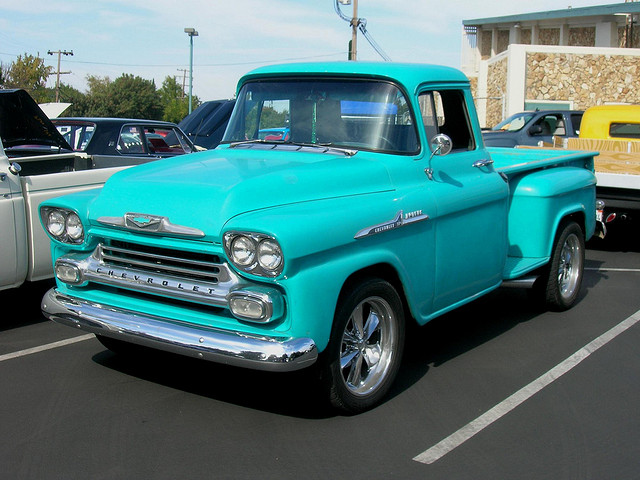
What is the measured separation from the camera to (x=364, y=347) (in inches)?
171

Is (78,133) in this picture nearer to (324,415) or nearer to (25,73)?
(324,415)

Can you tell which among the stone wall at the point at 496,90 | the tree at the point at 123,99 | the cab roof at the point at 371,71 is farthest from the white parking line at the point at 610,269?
the tree at the point at 123,99

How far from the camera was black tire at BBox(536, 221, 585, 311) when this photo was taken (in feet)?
21.0

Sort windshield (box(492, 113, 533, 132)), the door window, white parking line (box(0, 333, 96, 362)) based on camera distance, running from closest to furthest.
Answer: the door window → white parking line (box(0, 333, 96, 362)) → windshield (box(492, 113, 533, 132))

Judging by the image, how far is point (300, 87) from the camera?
16.8ft

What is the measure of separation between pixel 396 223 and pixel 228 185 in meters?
0.99

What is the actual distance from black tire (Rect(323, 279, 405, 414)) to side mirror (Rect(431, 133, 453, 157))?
103 cm

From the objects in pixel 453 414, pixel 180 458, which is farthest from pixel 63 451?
pixel 453 414

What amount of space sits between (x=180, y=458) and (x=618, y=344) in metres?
3.61

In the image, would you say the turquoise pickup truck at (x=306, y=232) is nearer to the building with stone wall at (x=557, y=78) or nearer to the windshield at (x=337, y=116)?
the windshield at (x=337, y=116)

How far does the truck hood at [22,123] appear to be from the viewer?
706 cm

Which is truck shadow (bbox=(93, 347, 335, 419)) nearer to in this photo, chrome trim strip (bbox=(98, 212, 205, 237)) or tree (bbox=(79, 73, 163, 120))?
chrome trim strip (bbox=(98, 212, 205, 237))

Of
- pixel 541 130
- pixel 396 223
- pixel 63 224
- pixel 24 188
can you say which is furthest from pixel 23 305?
pixel 541 130

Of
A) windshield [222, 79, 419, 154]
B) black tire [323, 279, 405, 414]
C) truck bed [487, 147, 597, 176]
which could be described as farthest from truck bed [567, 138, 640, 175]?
black tire [323, 279, 405, 414]
